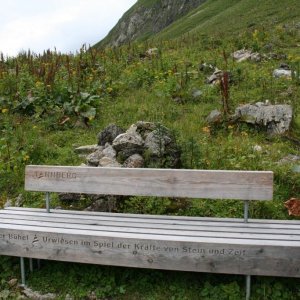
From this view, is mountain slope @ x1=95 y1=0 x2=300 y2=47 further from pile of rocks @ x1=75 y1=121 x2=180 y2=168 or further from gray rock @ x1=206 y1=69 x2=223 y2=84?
pile of rocks @ x1=75 y1=121 x2=180 y2=168

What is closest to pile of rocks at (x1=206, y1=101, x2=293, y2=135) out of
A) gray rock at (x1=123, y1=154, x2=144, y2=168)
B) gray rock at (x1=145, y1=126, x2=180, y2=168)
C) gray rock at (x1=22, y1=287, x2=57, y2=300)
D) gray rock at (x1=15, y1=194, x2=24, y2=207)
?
gray rock at (x1=145, y1=126, x2=180, y2=168)

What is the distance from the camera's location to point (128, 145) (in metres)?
5.79

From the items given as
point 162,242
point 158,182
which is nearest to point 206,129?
point 158,182

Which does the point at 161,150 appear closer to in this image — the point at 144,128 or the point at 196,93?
the point at 144,128

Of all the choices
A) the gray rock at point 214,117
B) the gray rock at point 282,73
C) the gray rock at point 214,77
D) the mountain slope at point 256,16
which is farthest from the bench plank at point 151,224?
the mountain slope at point 256,16

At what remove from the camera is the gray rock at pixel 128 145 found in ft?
18.9

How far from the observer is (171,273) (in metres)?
4.27

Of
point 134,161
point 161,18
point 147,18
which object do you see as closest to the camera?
point 134,161

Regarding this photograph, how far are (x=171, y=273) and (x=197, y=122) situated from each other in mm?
3584

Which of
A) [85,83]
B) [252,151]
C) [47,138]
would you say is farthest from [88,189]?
[85,83]

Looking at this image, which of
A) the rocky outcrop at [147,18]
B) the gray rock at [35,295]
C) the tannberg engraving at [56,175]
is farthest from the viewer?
the rocky outcrop at [147,18]

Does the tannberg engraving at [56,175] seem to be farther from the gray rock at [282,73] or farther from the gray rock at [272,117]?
the gray rock at [282,73]

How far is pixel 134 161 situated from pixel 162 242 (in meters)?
1.89

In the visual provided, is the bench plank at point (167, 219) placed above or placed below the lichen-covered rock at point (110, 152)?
below
